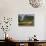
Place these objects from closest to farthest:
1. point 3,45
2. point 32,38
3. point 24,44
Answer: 1. point 24,44
2. point 3,45
3. point 32,38

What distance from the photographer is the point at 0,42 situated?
14.6ft

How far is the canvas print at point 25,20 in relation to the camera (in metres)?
4.83

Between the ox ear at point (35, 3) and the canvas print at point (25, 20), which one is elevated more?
the ox ear at point (35, 3)

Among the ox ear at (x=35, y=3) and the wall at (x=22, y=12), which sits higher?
the ox ear at (x=35, y=3)

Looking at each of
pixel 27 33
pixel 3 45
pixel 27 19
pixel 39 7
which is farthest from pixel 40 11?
pixel 3 45

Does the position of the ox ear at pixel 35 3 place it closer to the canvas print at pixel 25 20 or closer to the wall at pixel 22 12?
the wall at pixel 22 12

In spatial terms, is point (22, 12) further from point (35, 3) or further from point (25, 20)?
point (35, 3)

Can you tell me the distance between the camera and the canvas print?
4.83 metres

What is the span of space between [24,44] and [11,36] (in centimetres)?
93

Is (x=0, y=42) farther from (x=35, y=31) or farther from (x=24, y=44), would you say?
(x=35, y=31)

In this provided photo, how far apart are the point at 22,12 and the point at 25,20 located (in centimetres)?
32

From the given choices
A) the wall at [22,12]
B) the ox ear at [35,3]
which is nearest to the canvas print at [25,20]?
the wall at [22,12]

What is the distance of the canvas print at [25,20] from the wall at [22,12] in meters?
0.11

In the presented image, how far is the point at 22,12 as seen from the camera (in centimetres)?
484
